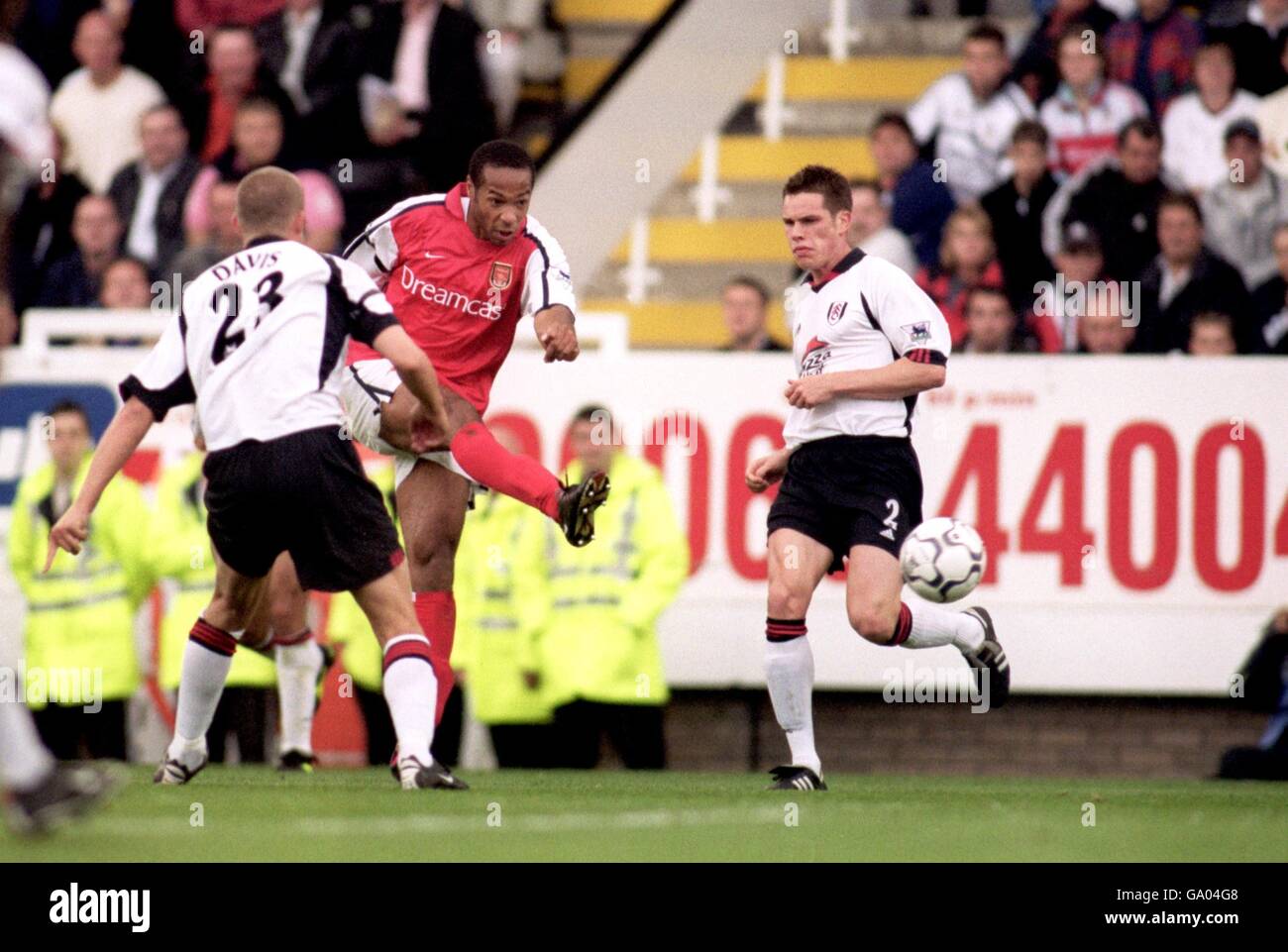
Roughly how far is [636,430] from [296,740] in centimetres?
295

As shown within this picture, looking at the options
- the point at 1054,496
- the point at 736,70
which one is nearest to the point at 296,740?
the point at 1054,496

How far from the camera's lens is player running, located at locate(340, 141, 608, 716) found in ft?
27.6

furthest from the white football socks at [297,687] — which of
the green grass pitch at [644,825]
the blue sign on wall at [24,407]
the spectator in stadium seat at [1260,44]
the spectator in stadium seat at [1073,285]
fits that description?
the spectator in stadium seat at [1260,44]

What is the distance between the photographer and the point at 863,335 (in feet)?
28.1

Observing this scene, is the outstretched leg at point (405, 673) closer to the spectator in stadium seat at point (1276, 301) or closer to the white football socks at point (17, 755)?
the white football socks at point (17, 755)

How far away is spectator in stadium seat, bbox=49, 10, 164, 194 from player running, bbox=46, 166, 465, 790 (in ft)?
25.8

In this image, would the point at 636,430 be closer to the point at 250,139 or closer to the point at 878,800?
the point at 250,139

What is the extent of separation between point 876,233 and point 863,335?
16.1ft

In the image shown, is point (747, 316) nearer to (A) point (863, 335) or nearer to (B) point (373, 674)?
(B) point (373, 674)

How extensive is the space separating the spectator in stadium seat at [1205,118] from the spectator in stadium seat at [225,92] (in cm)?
559

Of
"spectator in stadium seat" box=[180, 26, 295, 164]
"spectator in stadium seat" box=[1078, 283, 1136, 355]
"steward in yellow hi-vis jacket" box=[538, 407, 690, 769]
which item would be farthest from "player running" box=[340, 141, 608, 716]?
A: "spectator in stadium seat" box=[180, 26, 295, 164]

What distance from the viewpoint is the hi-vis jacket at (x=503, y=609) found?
12125 mm
